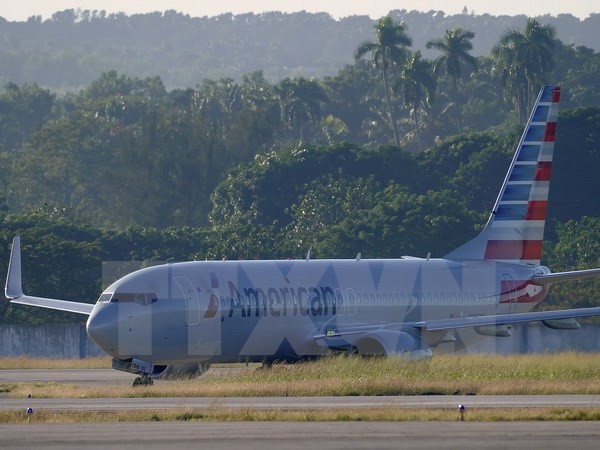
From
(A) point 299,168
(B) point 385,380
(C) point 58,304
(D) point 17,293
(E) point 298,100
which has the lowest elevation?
(C) point 58,304

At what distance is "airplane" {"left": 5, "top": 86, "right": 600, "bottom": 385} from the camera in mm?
37406

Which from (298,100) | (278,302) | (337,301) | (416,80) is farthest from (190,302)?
(298,100)

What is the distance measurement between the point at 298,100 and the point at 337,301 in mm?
107656

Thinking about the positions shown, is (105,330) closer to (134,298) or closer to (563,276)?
(134,298)

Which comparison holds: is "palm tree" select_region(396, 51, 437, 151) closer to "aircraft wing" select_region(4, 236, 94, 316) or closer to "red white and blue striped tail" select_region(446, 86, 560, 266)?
"red white and blue striped tail" select_region(446, 86, 560, 266)

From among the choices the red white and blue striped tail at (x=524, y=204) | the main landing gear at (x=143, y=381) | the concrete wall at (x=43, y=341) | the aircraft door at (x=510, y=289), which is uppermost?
the red white and blue striped tail at (x=524, y=204)

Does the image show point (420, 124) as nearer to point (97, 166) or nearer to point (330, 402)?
point (97, 166)

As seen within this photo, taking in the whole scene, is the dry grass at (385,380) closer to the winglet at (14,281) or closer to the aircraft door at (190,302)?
the aircraft door at (190,302)

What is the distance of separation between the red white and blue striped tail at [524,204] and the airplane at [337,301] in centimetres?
3

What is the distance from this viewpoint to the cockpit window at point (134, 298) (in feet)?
122

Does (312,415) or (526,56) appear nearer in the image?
(312,415)

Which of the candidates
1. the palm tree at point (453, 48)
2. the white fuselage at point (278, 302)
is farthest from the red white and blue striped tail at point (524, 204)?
the palm tree at point (453, 48)

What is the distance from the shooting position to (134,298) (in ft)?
122

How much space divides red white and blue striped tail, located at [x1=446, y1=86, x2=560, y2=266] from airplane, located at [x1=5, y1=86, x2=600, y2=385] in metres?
0.03
